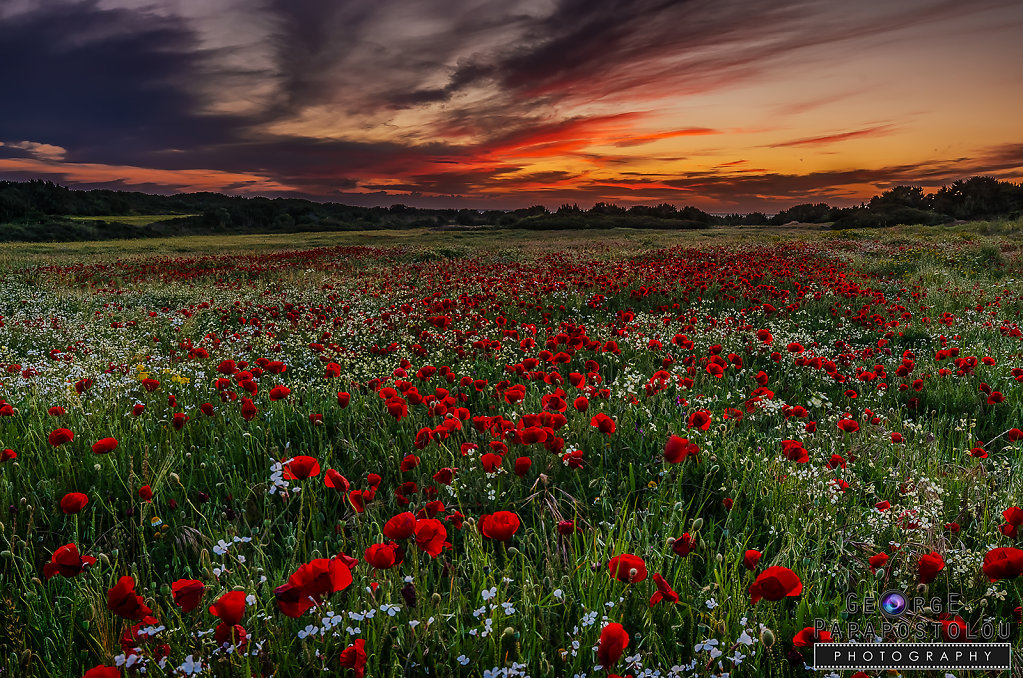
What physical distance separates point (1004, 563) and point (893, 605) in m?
0.42

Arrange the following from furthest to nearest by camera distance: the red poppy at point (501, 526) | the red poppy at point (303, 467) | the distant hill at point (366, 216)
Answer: the distant hill at point (366, 216) → the red poppy at point (303, 467) → the red poppy at point (501, 526)

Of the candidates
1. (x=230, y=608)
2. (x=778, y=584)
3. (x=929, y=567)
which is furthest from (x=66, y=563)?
(x=929, y=567)

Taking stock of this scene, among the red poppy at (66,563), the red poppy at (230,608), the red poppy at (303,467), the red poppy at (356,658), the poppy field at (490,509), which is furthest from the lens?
the red poppy at (303,467)

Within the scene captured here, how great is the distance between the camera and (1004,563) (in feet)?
5.37

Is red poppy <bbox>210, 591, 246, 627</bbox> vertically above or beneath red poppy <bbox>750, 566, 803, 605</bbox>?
above

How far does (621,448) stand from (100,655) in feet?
9.31

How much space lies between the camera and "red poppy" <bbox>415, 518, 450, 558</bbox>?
1.75 m

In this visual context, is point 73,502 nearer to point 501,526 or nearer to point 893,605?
point 501,526

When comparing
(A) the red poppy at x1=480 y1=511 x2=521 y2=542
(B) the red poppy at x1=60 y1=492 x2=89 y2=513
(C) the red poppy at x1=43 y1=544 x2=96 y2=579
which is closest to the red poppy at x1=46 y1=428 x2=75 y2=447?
(B) the red poppy at x1=60 y1=492 x2=89 y2=513

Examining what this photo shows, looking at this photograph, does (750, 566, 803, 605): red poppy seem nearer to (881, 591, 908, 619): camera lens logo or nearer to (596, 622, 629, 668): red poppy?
(596, 622, 629, 668): red poppy

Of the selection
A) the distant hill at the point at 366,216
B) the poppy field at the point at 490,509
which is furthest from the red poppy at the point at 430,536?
the distant hill at the point at 366,216

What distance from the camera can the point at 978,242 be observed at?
67.6ft

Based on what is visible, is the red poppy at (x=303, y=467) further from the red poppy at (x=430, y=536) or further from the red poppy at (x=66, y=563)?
the red poppy at (x=66, y=563)

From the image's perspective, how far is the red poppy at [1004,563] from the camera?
1.61 meters
